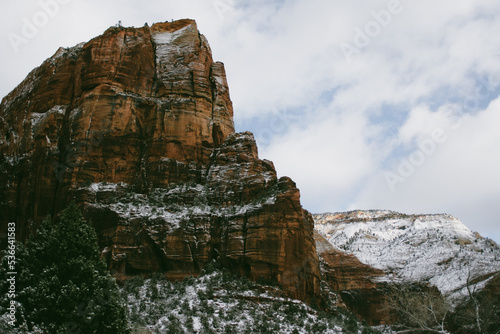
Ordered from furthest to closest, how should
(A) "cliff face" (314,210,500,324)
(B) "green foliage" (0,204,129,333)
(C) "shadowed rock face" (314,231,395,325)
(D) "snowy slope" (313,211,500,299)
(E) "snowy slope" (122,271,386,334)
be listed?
1. (C) "shadowed rock face" (314,231,395,325)
2. (D) "snowy slope" (313,211,500,299)
3. (A) "cliff face" (314,210,500,324)
4. (E) "snowy slope" (122,271,386,334)
5. (B) "green foliage" (0,204,129,333)

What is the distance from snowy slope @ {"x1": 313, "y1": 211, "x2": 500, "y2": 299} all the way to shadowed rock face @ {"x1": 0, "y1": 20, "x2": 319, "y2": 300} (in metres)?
22.2

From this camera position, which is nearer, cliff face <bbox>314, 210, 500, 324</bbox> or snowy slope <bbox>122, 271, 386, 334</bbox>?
snowy slope <bbox>122, 271, 386, 334</bbox>

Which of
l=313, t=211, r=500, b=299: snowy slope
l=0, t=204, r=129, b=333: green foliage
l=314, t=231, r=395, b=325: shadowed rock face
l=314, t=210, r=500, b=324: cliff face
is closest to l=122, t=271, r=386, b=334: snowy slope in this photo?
l=0, t=204, r=129, b=333: green foliage

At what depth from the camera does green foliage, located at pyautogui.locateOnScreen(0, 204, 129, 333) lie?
104 ft

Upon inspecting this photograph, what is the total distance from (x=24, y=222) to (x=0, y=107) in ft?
74.2

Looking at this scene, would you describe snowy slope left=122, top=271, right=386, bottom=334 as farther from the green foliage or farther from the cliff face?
the cliff face

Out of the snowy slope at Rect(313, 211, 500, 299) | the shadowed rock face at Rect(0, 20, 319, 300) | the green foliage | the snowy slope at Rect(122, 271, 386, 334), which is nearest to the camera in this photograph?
the green foliage

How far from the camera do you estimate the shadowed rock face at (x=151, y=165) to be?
50.6 meters

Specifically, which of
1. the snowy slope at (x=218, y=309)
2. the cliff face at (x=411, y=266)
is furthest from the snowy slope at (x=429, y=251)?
the snowy slope at (x=218, y=309)

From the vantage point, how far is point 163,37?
69625 millimetres

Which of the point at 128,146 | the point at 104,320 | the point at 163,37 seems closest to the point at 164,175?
the point at 128,146

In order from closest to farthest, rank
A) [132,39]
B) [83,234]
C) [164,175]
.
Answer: [83,234]
[164,175]
[132,39]

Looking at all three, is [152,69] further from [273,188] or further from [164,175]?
[273,188]

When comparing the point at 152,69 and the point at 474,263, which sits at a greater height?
the point at 152,69
